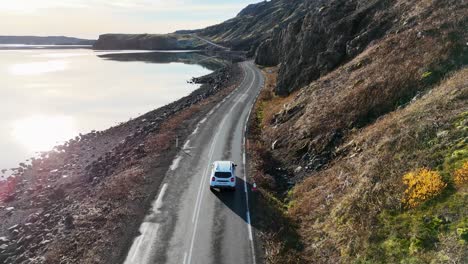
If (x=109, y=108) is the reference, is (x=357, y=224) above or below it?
above

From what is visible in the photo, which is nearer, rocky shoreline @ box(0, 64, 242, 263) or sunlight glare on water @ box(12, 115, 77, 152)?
rocky shoreline @ box(0, 64, 242, 263)

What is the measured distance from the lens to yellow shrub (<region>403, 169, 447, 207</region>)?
1778 cm

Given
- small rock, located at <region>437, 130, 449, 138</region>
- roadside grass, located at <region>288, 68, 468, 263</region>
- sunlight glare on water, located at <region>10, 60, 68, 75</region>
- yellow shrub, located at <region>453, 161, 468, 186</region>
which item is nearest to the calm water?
sunlight glare on water, located at <region>10, 60, 68, 75</region>

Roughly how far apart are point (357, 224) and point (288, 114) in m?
24.7

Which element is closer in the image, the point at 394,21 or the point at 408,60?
the point at 408,60

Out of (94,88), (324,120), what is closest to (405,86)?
(324,120)

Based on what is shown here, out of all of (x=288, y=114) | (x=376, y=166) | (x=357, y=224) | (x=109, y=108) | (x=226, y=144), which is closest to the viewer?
(x=357, y=224)

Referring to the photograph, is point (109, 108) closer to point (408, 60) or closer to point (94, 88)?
point (94, 88)

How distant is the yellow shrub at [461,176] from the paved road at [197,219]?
10015 mm

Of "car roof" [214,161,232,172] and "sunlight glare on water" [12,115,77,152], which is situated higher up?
"car roof" [214,161,232,172]

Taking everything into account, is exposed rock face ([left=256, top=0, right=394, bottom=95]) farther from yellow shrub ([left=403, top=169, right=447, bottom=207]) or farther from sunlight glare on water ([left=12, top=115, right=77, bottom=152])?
sunlight glare on water ([left=12, top=115, right=77, bottom=152])

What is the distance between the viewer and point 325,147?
3091 cm

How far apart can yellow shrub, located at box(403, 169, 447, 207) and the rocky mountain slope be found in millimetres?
46

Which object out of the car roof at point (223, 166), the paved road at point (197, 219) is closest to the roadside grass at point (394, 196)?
the paved road at point (197, 219)
